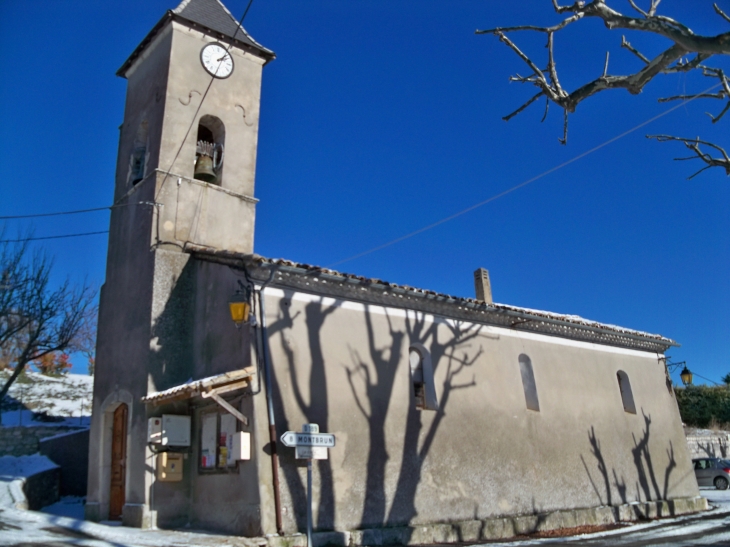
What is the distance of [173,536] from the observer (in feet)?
33.1

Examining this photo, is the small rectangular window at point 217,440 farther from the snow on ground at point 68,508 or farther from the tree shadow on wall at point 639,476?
the tree shadow on wall at point 639,476

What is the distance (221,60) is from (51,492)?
39.9 feet

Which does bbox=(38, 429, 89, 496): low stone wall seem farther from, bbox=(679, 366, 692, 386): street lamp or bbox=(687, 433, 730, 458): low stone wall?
bbox=(687, 433, 730, 458): low stone wall

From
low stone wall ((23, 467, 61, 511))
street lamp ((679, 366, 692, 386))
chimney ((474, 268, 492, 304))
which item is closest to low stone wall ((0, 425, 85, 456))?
low stone wall ((23, 467, 61, 511))

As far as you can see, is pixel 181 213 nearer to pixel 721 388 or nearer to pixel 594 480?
pixel 594 480

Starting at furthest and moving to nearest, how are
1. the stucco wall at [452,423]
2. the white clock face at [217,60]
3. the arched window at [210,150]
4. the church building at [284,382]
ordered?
the white clock face at [217,60] → the arched window at [210,150] → the stucco wall at [452,423] → the church building at [284,382]

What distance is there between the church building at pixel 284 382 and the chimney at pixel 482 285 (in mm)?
2543

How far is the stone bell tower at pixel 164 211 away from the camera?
489 inches

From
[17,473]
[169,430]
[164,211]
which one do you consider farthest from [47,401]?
[169,430]

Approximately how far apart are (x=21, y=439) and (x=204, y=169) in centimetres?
1068

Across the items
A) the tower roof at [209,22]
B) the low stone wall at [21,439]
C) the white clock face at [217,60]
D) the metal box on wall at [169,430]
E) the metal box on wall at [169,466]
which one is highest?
the tower roof at [209,22]

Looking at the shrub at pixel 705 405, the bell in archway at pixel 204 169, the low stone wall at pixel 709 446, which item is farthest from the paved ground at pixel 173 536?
the shrub at pixel 705 405

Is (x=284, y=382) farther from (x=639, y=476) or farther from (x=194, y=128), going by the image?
(x=639, y=476)

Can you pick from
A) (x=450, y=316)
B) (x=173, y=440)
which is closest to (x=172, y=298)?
(x=173, y=440)
